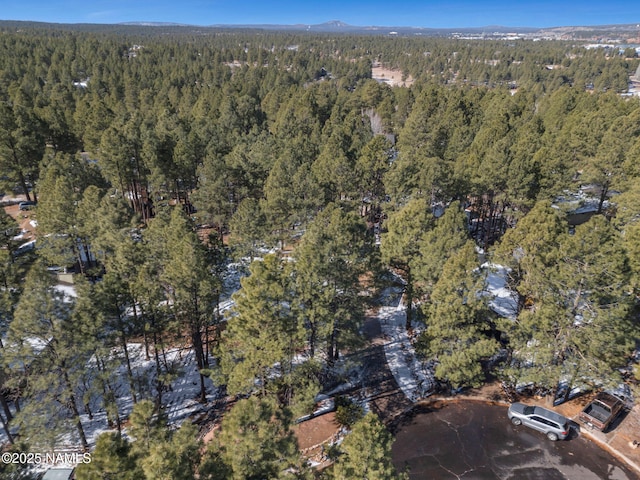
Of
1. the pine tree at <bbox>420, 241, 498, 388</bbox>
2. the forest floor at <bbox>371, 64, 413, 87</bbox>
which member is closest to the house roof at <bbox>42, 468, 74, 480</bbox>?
the pine tree at <bbox>420, 241, 498, 388</bbox>

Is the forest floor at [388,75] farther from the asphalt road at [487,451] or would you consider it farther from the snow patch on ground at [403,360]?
the asphalt road at [487,451]

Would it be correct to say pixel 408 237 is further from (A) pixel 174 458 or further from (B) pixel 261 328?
(A) pixel 174 458

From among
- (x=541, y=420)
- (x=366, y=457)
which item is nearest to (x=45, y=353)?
(x=366, y=457)

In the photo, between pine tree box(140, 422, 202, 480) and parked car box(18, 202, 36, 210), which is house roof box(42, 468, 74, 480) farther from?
parked car box(18, 202, 36, 210)

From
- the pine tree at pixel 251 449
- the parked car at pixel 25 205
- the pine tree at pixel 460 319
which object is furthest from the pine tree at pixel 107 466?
the parked car at pixel 25 205

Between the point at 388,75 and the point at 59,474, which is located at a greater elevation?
the point at 388,75

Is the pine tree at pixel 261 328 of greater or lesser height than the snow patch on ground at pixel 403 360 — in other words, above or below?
above
